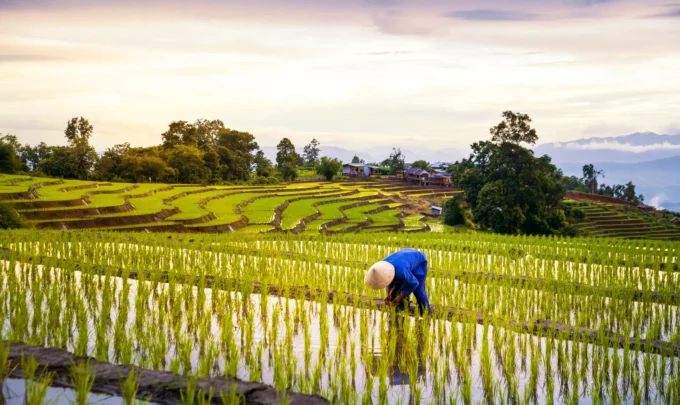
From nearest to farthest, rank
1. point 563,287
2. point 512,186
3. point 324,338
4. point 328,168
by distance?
point 324,338
point 563,287
point 512,186
point 328,168

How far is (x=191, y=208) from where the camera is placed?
Answer: 21781 mm

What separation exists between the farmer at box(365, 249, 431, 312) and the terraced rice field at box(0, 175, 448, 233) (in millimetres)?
12393

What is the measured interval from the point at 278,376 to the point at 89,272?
4.80m

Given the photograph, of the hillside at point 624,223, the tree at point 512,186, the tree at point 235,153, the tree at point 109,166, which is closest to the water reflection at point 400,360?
the tree at point 512,186

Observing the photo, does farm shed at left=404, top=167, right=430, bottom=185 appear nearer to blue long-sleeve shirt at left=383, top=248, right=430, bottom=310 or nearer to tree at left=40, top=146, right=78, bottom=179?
tree at left=40, top=146, right=78, bottom=179

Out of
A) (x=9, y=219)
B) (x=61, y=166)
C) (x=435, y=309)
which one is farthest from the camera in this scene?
(x=61, y=166)

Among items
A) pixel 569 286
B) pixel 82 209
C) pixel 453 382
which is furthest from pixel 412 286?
pixel 82 209

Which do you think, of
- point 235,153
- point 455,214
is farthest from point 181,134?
point 455,214

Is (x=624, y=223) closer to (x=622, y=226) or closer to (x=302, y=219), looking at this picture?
(x=622, y=226)

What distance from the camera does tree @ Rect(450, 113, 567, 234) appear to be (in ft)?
84.6

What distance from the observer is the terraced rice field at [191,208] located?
1762cm

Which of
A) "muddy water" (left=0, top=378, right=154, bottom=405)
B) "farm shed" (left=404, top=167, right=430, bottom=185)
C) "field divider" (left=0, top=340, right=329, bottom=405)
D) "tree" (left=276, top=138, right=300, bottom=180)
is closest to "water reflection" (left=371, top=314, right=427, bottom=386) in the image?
"field divider" (left=0, top=340, right=329, bottom=405)

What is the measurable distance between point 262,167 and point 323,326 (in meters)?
45.0

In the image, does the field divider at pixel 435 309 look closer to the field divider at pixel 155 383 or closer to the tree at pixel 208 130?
the field divider at pixel 155 383
